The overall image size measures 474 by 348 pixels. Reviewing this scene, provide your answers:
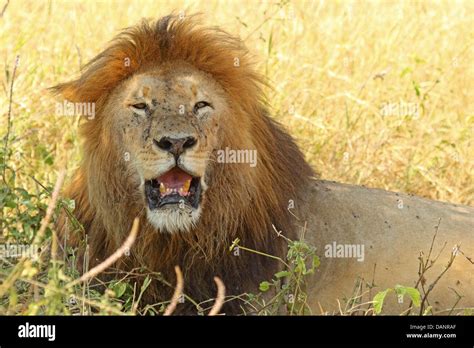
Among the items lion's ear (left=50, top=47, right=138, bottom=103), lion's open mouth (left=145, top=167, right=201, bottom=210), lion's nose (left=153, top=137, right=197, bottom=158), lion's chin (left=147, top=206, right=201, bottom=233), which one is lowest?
lion's chin (left=147, top=206, right=201, bottom=233)

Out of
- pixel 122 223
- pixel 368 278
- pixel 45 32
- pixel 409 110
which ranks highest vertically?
pixel 45 32

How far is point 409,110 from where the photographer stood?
22.3 ft

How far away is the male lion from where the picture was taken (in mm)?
3992

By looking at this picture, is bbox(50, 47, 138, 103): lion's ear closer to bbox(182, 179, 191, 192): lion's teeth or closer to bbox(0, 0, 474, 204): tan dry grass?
→ bbox(182, 179, 191, 192): lion's teeth

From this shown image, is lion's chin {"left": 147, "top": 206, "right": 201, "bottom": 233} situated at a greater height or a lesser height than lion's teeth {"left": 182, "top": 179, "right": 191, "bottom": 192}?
lesser

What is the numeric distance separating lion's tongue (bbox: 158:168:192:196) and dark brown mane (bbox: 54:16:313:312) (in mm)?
149

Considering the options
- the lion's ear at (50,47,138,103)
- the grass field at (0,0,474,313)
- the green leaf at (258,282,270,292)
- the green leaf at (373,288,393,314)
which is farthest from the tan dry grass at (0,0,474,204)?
the green leaf at (373,288,393,314)

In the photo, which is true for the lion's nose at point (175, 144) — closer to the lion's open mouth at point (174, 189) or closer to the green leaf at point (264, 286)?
the lion's open mouth at point (174, 189)

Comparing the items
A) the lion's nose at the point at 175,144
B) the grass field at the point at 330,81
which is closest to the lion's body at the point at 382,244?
the lion's nose at the point at 175,144

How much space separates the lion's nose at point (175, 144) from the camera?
151 inches

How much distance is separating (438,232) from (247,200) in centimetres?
100

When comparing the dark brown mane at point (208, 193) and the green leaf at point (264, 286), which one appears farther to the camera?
the dark brown mane at point (208, 193)
